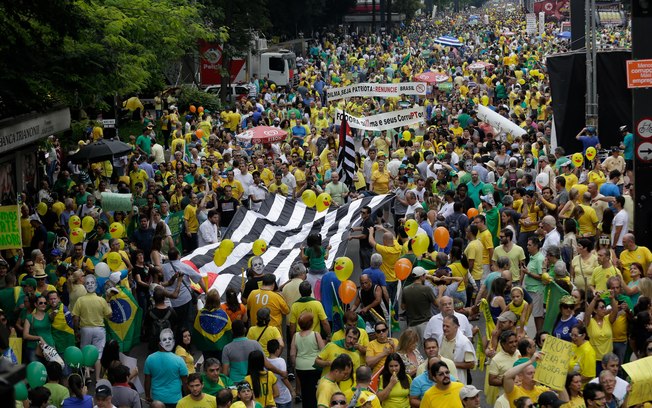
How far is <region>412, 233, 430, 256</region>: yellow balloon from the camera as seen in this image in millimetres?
14875

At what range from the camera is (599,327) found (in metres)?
11.5

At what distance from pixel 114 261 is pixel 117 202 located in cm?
379

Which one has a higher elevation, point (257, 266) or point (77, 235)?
point (257, 266)

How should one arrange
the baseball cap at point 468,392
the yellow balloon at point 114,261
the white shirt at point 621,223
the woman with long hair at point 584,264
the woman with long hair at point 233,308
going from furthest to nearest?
the white shirt at point 621,223 < the yellow balloon at point 114,261 < the woman with long hair at point 584,264 < the woman with long hair at point 233,308 < the baseball cap at point 468,392

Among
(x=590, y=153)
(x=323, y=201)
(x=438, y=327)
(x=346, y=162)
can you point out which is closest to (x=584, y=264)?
(x=438, y=327)

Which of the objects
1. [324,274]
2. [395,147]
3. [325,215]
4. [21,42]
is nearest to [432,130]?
[395,147]

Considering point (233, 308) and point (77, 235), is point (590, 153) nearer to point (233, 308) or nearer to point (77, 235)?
point (77, 235)

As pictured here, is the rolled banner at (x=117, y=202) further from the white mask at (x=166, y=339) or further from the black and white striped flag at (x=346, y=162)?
the white mask at (x=166, y=339)

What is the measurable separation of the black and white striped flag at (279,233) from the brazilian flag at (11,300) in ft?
8.11

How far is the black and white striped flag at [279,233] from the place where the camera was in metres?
15.7

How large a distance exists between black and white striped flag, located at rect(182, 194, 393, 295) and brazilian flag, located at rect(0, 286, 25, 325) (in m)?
2.47

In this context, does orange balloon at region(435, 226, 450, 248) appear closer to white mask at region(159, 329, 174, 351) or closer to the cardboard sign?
white mask at region(159, 329, 174, 351)

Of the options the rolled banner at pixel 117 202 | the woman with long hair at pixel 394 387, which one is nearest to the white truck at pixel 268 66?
the rolled banner at pixel 117 202

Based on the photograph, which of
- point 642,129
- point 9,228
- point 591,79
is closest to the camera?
point 9,228
